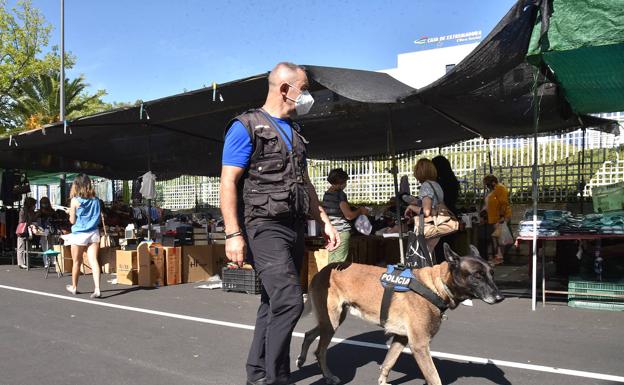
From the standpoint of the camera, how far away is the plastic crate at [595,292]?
6.25 meters

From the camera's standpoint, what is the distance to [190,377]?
13.1 ft

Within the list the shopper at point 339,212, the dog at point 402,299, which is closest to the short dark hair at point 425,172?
the shopper at point 339,212

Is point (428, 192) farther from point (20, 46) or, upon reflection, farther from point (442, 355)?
point (20, 46)

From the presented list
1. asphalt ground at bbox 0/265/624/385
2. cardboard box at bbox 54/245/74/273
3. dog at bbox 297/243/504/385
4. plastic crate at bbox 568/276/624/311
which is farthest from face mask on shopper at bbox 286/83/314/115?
cardboard box at bbox 54/245/74/273

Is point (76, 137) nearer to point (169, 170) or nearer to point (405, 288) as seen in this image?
point (169, 170)

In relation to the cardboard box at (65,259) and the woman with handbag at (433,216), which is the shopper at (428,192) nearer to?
the woman with handbag at (433,216)

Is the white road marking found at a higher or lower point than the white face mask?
lower

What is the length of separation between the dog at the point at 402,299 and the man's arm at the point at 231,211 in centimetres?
118

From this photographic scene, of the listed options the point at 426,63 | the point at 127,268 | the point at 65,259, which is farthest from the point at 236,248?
the point at 426,63

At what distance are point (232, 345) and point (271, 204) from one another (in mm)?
2487

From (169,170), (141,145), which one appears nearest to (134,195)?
(169,170)

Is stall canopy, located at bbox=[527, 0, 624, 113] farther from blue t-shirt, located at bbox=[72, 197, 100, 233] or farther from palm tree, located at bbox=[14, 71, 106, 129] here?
palm tree, located at bbox=[14, 71, 106, 129]

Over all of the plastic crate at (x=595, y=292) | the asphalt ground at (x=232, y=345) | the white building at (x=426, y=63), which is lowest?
the asphalt ground at (x=232, y=345)

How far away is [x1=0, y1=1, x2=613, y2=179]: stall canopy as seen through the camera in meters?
5.82
